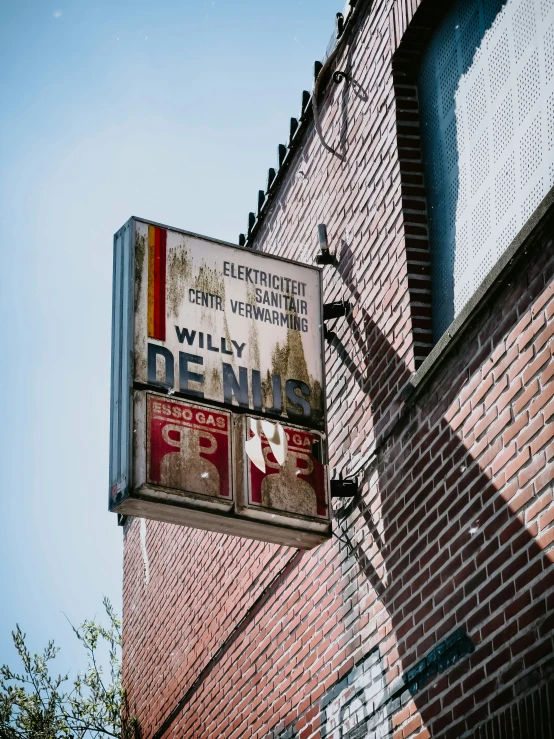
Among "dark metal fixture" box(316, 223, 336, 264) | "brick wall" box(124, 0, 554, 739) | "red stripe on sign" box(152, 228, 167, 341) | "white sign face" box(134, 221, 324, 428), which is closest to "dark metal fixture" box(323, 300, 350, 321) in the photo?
"brick wall" box(124, 0, 554, 739)

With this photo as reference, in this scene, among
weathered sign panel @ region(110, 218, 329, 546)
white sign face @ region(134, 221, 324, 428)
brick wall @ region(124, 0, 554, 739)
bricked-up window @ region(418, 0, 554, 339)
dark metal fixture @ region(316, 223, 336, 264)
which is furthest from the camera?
dark metal fixture @ region(316, 223, 336, 264)

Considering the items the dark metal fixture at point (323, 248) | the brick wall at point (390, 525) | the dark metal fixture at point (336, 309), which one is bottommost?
the brick wall at point (390, 525)

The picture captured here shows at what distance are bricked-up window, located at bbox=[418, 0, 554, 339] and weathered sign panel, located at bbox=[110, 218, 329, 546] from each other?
1.04 metres

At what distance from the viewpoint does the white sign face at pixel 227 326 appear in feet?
23.0

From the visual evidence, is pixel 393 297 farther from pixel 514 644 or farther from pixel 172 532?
pixel 172 532

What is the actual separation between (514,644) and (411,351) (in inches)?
86.7

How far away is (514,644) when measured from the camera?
5.10m

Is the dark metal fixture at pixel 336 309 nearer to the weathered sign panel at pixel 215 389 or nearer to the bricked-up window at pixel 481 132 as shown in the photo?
the weathered sign panel at pixel 215 389

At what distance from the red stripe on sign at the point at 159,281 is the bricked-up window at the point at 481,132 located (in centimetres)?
164

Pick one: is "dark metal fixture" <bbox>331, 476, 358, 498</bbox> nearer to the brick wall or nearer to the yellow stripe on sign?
the brick wall

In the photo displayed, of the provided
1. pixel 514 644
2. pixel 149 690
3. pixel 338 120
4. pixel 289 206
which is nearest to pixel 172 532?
pixel 149 690

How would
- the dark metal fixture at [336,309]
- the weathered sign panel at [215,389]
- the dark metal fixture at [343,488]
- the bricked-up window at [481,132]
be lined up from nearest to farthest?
the bricked-up window at [481,132] < the weathered sign panel at [215,389] < the dark metal fixture at [343,488] < the dark metal fixture at [336,309]

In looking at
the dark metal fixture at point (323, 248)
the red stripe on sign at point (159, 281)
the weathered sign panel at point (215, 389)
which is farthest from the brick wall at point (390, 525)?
the red stripe on sign at point (159, 281)

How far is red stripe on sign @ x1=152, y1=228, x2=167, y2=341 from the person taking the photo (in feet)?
23.1
